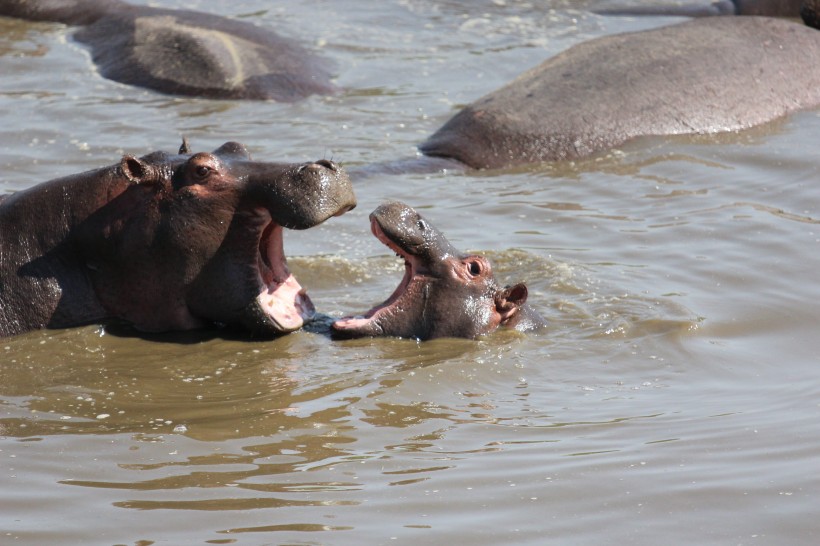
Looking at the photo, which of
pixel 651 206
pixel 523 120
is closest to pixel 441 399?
pixel 651 206

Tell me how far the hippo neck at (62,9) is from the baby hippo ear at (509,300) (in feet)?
26.3

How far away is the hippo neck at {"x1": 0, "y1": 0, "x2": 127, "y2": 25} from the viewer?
14234 millimetres

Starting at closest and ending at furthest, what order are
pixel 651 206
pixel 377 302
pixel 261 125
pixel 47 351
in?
pixel 47 351, pixel 377 302, pixel 651 206, pixel 261 125

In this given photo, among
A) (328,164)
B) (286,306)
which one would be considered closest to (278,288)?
(286,306)

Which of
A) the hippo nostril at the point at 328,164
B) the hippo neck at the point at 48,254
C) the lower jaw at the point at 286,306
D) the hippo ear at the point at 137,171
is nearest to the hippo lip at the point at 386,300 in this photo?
the lower jaw at the point at 286,306

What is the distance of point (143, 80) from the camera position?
12.4 metres

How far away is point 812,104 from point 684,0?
20.0ft

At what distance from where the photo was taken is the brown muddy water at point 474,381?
4879 millimetres

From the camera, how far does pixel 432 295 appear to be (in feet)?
23.4

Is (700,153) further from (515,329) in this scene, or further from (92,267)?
(92,267)

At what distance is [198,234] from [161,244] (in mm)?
191

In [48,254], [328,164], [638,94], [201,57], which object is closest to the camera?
[328,164]

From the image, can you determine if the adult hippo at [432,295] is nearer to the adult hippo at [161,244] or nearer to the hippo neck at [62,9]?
the adult hippo at [161,244]

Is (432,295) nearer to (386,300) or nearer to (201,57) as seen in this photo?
(386,300)
